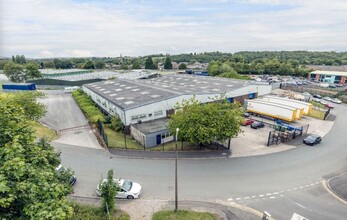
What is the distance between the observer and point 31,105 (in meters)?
32.6

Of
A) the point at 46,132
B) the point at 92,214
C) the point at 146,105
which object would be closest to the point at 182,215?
the point at 92,214

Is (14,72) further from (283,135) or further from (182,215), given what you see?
(283,135)

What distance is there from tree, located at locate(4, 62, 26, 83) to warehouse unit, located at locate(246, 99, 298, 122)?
9099 cm

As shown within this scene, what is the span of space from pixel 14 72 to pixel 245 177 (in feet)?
328

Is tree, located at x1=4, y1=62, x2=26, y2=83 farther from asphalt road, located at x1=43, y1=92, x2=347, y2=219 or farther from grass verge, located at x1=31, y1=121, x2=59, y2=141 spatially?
asphalt road, located at x1=43, y1=92, x2=347, y2=219

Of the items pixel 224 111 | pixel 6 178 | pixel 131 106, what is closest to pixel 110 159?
pixel 131 106

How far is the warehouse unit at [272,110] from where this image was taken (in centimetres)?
3812

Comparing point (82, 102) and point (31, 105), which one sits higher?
point (31, 105)

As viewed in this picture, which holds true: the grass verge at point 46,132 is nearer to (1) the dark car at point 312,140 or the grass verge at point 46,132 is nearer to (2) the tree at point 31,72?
(1) the dark car at point 312,140

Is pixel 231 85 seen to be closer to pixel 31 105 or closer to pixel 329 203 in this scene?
pixel 329 203

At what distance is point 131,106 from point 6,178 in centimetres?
2477

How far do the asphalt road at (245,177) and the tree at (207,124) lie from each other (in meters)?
2.85

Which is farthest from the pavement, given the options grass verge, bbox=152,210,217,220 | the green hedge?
the green hedge

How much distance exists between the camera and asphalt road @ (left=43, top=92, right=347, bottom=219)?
18.3 metres
